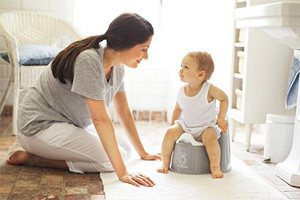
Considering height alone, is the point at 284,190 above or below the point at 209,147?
below

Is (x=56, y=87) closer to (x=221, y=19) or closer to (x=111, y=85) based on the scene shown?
(x=111, y=85)

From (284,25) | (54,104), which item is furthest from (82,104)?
(284,25)

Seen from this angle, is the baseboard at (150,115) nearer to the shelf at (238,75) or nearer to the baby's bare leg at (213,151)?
the shelf at (238,75)

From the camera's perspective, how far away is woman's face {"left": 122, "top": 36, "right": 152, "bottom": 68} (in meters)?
1.80

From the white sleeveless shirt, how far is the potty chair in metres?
0.06

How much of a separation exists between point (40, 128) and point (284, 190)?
1030 millimetres

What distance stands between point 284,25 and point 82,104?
0.88m

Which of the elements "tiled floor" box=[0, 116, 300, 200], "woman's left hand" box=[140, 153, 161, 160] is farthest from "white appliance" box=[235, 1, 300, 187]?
"woman's left hand" box=[140, 153, 161, 160]

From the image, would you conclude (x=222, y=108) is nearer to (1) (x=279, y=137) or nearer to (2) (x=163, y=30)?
(1) (x=279, y=137)

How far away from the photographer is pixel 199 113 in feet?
6.51

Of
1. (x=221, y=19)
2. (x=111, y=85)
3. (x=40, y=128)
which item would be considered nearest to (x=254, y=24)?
(x=111, y=85)

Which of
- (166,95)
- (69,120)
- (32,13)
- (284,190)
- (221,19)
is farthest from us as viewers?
(166,95)

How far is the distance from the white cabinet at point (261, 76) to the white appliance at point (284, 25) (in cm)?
31

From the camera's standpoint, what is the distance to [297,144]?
6.43 ft
